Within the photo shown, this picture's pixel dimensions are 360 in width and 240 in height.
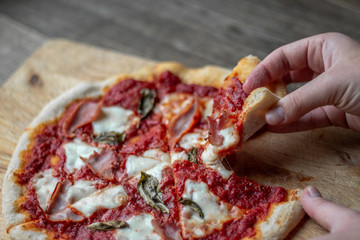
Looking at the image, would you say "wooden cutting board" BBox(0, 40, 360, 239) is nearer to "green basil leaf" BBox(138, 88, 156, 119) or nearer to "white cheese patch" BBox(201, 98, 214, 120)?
"white cheese patch" BBox(201, 98, 214, 120)

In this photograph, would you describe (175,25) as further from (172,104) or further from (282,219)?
(282,219)

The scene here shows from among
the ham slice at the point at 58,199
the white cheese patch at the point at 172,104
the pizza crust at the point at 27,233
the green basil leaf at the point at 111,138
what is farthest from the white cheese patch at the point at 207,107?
the pizza crust at the point at 27,233

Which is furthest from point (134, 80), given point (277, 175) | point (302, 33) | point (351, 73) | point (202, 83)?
point (302, 33)

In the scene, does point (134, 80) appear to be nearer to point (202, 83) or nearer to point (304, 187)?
point (202, 83)

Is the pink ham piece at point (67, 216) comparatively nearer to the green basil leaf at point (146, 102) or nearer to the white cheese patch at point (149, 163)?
the white cheese patch at point (149, 163)

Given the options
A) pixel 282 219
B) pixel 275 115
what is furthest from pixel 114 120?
pixel 282 219
